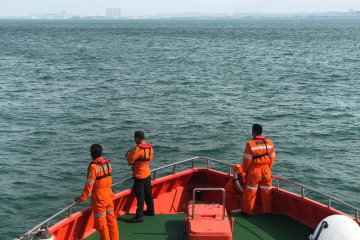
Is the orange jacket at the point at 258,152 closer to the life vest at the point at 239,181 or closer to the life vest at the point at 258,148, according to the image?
the life vest at the point at 258,148

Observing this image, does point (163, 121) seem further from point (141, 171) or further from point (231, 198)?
point (141, 171)

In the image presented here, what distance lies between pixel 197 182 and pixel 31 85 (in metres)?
33.8

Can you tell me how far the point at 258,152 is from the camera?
9.25m

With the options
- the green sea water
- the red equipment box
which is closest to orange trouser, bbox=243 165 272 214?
the red equipment box

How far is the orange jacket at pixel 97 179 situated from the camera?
8094mm

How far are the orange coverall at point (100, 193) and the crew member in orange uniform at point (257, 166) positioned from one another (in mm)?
2814

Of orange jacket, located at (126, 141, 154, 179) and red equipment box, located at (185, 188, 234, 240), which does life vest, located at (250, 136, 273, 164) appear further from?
orange jacket, located at (126, 141, 154, 179)

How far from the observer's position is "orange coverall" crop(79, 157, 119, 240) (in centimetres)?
811

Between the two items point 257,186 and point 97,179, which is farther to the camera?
point 257,186

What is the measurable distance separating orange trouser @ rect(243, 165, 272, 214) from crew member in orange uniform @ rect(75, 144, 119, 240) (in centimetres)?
288

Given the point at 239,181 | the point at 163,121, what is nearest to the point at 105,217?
the point at 239,181

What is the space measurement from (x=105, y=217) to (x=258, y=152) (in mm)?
3179

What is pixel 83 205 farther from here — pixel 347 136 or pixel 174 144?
pixel 347 136

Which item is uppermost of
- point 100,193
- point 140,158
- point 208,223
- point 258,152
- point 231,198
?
point 258,152
